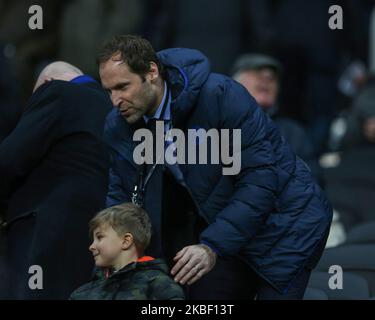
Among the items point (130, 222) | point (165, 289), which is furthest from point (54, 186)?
point (165, 289)

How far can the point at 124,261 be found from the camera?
6469 mm

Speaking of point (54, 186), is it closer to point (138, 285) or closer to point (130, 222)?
point (130, 222)

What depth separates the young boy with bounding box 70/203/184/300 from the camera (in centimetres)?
635

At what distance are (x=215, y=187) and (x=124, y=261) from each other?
0.53 metres

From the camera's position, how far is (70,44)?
12.3 meters

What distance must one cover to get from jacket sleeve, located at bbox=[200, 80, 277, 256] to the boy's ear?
0.34 m

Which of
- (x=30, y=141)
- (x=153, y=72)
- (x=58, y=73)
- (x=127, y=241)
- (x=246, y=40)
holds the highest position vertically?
(x=246, y=40)

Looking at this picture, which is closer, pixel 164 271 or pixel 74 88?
pixel 164 271

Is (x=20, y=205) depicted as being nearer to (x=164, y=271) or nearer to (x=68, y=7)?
(x=164, y=271)

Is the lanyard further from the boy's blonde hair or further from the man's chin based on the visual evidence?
the man's chin

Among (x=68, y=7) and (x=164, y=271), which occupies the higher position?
(x=68, y=7)

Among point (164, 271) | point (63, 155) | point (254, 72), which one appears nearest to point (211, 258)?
point (164, 271)

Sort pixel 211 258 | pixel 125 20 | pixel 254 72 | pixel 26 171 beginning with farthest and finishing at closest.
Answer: pixel 125 20, pixel 254 72, pixel 26 171, pixel 211 258

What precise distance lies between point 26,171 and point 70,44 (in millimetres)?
5297
